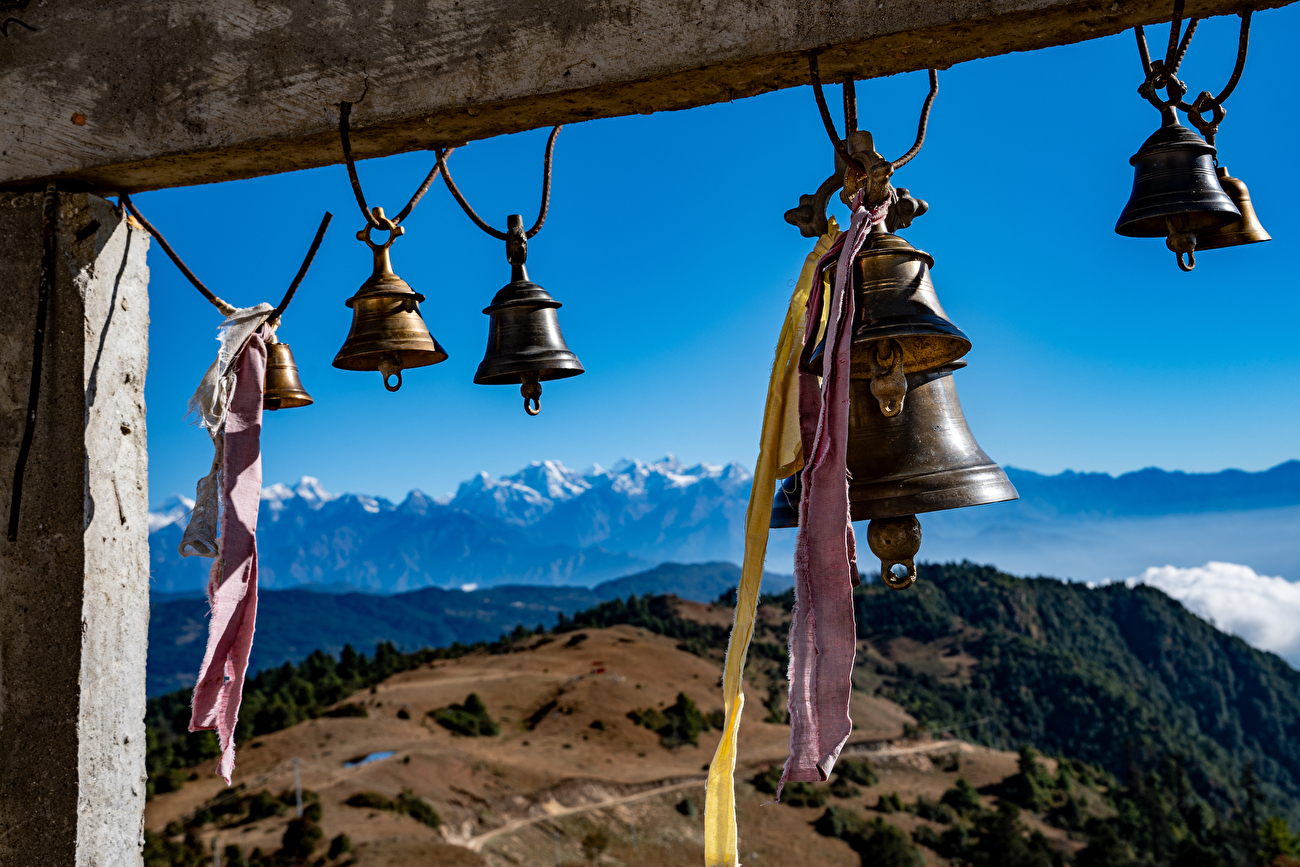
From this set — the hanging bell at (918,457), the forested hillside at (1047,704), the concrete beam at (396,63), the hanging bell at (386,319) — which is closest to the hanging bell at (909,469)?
the hanging bell at (918,457)

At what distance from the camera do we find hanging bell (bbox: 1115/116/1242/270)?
11.0 ft

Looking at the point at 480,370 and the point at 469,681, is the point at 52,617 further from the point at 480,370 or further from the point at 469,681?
the point at 469,681

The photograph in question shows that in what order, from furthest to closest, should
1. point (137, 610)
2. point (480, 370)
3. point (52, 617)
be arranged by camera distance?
point (480, 370) < point (137, 610) < point (52, 617)

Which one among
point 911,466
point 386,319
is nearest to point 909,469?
point 911,466

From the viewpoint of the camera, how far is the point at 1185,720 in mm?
141500

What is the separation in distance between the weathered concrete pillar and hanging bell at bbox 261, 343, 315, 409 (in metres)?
0.76

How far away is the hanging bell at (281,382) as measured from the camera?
15.3 ft

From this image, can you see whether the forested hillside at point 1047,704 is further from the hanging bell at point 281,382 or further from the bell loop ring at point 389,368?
the bell loop ring at point 389,368

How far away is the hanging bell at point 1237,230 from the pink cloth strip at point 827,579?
209 centimetres

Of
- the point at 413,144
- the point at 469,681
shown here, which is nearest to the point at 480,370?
the point at 413,144

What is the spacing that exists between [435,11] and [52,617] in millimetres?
2629

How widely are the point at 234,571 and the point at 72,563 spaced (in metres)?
0.58

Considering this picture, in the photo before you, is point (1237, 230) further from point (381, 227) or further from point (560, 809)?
point (560, 809)

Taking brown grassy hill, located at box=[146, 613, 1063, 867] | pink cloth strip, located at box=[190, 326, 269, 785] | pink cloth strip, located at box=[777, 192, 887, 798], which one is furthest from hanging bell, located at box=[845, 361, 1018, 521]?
brown grassy hill, located at box=[146, 613, 1063, 867]
